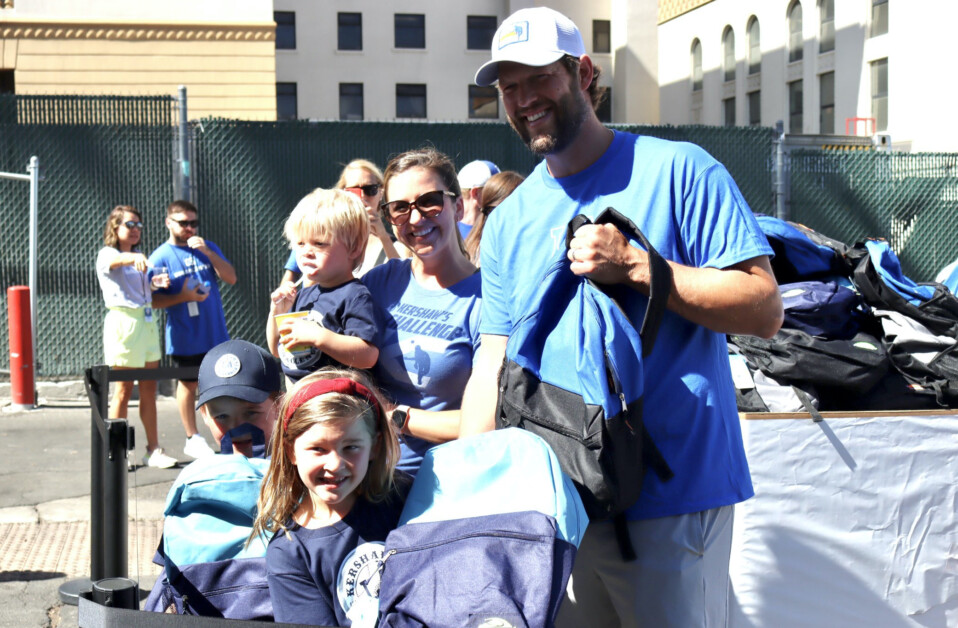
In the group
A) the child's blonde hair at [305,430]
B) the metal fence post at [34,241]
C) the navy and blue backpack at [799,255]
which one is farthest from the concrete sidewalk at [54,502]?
the navy and blue backpack at [799,255]

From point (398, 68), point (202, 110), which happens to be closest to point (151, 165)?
point (202, 110)

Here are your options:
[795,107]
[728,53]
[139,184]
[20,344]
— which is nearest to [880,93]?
[795,107]

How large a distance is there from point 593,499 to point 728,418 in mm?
468

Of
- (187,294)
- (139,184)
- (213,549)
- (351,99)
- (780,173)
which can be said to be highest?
(351,99)

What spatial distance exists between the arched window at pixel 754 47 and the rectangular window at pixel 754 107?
99 cm

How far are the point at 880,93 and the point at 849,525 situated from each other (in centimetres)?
3476

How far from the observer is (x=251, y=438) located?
2.91 meters

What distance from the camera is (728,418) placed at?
2.45 m

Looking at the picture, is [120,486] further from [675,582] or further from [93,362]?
[93,362]

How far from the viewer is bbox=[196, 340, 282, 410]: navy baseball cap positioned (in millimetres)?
2797

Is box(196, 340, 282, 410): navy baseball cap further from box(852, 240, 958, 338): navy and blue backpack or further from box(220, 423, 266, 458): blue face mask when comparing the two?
box(852, 240, 958, 338): navy and blue backpack

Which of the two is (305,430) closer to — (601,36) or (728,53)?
(601,36)

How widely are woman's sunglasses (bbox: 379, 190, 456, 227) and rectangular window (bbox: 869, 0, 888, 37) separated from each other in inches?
1406

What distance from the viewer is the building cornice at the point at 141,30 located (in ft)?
70.4
